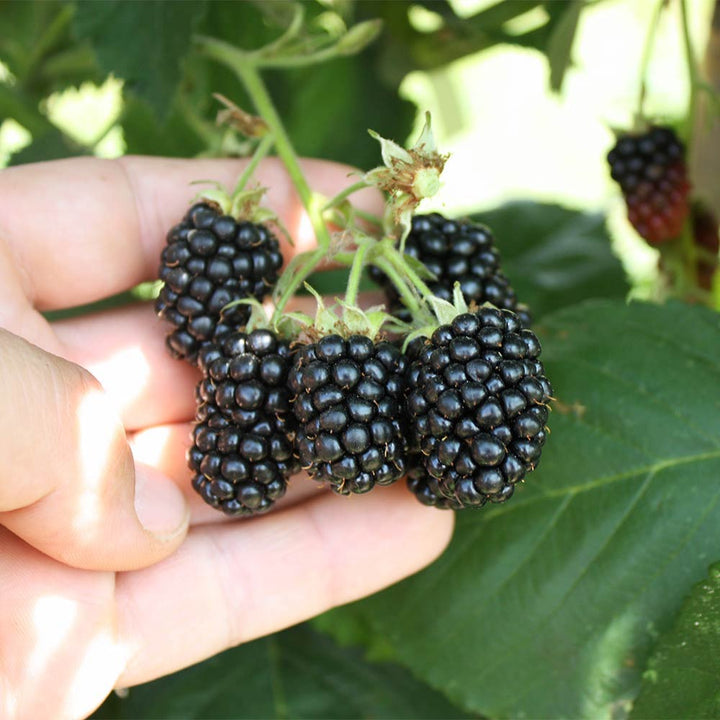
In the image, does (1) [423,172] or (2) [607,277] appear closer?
(1) [423,172]

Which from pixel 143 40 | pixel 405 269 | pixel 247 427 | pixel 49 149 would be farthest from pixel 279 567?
pixel 49 149

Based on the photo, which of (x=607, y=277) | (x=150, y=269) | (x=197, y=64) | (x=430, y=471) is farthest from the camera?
(x=607, y=277)

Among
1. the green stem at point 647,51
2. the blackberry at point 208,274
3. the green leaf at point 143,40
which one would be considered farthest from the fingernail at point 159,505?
the green stem at point 647,51

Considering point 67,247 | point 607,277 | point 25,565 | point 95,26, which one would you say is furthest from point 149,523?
point 607,277

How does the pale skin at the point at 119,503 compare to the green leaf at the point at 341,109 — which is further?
the green leaf at the point at 341,109

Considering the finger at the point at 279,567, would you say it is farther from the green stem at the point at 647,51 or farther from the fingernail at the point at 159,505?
the green stem at the point at 647,51

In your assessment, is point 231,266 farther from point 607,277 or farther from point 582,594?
point 607,277

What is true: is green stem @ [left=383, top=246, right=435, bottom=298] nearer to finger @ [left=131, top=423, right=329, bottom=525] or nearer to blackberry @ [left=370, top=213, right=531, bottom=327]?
blackberry @ [left=370, top=213, right=531, bottom=327]
